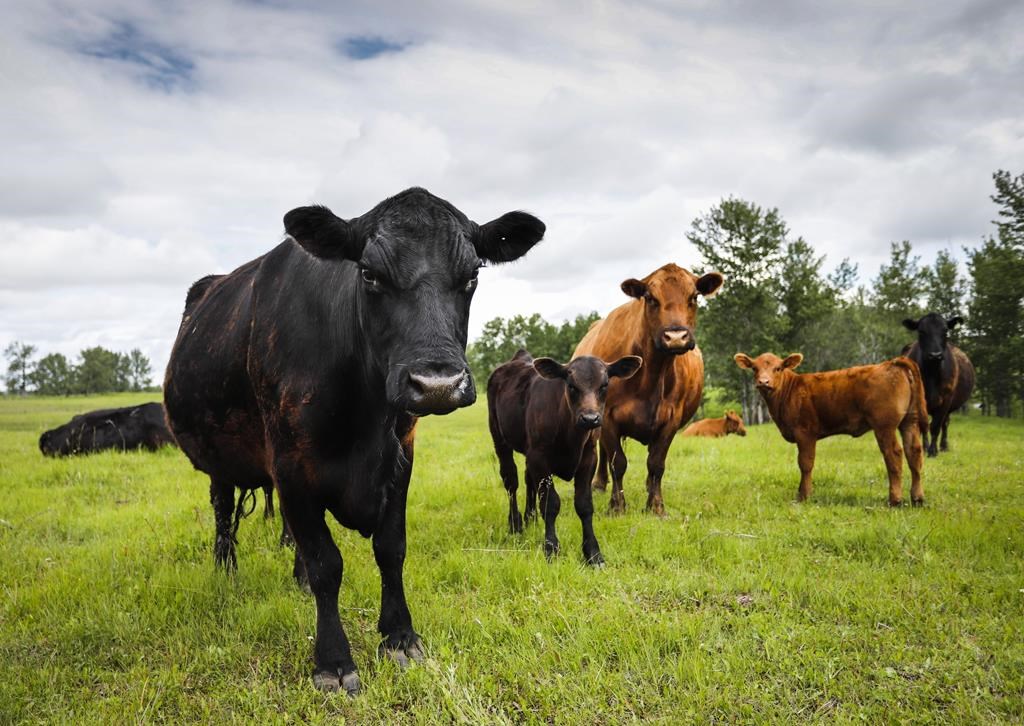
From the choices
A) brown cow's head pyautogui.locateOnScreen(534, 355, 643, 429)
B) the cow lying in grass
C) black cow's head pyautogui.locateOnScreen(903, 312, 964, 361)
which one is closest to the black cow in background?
black cow's head pyautogui.locateOnScreen(903, 312, 964, 361)

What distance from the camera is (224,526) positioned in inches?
211

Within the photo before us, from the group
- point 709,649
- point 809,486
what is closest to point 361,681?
point 709,649

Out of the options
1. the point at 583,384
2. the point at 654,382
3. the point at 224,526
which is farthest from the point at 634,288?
the point at 224,526

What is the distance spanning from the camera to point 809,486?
308 inches

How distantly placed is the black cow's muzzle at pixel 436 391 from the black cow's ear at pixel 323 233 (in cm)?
95

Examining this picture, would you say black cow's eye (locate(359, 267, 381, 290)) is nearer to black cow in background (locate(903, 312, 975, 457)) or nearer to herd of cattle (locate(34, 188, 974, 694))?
herd of cattle (locate(34, 188, 974, 694))

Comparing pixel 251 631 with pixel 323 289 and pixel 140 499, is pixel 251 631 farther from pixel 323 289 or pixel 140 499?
pixel 140 499

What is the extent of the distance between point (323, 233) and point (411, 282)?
62 centimetres

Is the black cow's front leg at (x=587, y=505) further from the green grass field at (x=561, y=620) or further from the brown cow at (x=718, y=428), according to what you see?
the brown cow at (x=718, y=428)

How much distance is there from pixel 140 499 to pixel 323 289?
21.6 ft

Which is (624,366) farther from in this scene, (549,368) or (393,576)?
(393,576)

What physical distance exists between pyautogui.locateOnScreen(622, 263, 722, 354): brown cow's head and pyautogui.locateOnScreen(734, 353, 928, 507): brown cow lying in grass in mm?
1740

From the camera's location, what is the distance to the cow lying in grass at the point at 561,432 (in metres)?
5.54

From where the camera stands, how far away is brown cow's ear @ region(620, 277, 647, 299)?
7.53 m
